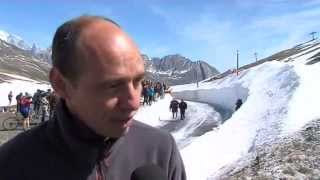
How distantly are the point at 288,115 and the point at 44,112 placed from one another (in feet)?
38.4

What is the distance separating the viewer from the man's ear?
2070 millimetres

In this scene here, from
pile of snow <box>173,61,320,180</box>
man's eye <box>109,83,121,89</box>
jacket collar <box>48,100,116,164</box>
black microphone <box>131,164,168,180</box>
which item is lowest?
pile of snow <box>173,61,320,180</box>

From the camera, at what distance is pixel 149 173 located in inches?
80.7

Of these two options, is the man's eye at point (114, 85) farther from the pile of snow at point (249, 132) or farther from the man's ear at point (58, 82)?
the pile of snow at point (249, 132)

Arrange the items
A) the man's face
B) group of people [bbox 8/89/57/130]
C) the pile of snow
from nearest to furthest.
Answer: the man's face → the pile of snow → group of people [bbox 8/89/57/130]

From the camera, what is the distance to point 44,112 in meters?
25.9

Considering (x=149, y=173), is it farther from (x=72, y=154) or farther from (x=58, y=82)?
(x=58, y=82)

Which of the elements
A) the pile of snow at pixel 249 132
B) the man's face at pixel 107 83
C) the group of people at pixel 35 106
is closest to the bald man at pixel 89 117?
the man's face at pixel 107 83

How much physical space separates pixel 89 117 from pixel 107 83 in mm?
138

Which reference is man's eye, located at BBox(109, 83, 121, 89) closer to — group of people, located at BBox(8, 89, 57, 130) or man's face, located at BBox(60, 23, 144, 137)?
man's face, located at BBox(60, 23, 144, 137)

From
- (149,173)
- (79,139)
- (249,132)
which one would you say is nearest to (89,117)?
(79,139)

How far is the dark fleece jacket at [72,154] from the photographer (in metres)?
2.10

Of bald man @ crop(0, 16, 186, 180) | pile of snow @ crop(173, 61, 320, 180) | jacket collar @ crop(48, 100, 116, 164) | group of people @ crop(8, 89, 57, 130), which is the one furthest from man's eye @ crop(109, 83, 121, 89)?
group of people @ crop(8, 89, 57, 130)

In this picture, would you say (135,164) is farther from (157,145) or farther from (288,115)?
(288,115)
